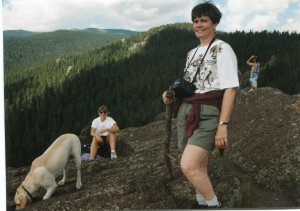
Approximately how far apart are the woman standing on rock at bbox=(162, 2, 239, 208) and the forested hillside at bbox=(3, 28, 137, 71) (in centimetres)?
430

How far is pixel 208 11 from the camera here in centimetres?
435

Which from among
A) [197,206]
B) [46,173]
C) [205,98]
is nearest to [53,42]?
[46,173]

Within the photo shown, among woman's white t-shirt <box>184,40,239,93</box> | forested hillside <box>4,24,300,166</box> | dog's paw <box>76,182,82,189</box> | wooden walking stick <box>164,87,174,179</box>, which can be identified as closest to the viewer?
woman's white t-shirt <box>184,40,239,93</box>

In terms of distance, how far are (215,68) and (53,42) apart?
8884 mm

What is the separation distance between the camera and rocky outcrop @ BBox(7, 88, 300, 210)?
5570 mm

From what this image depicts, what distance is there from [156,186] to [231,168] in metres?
1.29

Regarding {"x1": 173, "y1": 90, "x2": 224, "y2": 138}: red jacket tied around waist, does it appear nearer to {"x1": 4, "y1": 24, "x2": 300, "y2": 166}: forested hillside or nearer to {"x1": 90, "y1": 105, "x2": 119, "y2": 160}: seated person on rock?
{"x1": 90, "y1": 105, "x2": 119, "y2": 160}: seated person on rock

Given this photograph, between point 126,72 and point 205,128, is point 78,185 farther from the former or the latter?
point 126,72

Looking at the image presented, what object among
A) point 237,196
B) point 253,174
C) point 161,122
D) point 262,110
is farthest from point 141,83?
point 237,196

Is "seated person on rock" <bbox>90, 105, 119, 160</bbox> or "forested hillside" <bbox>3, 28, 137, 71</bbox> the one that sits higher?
"forested hillside" <bbox>3, 28, 137, 71</bbox>

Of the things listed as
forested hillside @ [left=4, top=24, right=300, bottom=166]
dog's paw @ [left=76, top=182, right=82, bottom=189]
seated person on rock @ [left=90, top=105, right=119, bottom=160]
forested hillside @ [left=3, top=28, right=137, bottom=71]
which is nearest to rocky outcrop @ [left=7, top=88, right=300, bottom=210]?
dog's paw @ [left=76, top=182, right=82, bottom=189]

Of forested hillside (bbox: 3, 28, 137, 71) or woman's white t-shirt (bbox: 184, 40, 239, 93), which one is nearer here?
woman's white t-shirt (bbox: 184, 40, 239, 93)

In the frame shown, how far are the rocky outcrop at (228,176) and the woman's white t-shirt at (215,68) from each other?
1.56m

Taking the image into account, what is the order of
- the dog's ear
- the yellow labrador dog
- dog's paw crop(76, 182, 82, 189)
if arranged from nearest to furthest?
the dog's ear → the yellow labrador dog → dog's paw crop(76, 182, 82, 189)
